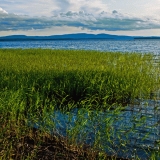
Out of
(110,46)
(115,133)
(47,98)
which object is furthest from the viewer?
(110,46)

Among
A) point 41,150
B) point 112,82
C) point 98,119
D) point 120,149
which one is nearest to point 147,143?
point 120,149

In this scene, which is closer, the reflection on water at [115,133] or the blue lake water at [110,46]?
the reflection on water at [115,133]

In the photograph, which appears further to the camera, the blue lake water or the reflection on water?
the blue lake water

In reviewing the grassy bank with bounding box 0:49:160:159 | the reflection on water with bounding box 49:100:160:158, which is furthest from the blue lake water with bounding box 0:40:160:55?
the reflection on water with bounding box 49:100:160:158

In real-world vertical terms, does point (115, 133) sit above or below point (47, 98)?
below

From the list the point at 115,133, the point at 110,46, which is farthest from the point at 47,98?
the point at 110,46

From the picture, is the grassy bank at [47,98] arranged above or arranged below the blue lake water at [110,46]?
above

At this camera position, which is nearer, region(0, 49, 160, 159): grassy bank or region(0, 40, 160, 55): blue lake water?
region(0, 49, 160, 159): grassy bank

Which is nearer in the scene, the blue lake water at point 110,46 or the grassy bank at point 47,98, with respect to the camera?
the grassy bank at point 47,98

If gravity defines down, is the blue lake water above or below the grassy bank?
below

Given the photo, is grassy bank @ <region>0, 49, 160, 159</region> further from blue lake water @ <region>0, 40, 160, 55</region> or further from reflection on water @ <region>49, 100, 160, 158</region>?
blue lake water @ <region>0, 40, 160, 55</region>

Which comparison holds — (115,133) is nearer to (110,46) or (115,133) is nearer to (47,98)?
(47,98)

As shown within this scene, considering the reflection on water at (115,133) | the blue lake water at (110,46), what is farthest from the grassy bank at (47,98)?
the blue lake water at (110,46)

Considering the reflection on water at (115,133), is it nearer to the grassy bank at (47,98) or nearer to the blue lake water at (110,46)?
the grassy bank at (47,98)
